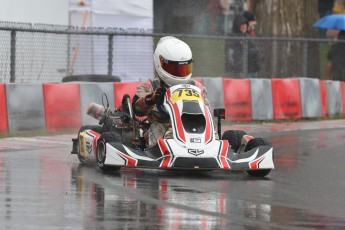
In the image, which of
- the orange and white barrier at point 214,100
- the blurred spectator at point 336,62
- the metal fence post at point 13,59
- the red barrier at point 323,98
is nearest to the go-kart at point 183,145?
the orange and white barrier at point 214,100

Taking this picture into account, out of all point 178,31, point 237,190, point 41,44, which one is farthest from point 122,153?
point 178,31

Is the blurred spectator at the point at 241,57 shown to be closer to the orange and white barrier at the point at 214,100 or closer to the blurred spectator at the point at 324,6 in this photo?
the orange and white barrier at the point at 214,100

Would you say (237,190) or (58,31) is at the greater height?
(58,31)

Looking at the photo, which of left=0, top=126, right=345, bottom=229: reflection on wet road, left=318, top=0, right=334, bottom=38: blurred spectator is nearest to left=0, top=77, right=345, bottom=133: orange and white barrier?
left=0, top=126, right=345, bottom=229: reflection on wet road

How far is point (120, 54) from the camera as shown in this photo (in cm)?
1934

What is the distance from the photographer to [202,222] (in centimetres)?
828

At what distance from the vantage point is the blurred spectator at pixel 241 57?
20.7 meters

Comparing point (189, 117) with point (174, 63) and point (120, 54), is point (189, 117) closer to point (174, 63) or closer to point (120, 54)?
point (174, 63)

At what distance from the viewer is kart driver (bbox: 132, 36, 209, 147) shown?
Answer: 11.7 m

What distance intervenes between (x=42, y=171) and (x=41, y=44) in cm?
669

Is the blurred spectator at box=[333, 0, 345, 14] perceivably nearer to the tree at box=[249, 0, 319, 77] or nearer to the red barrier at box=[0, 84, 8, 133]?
the tree at box=[249, 0, 319, 77]

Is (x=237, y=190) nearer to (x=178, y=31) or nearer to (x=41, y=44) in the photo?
(x=41, y=44)

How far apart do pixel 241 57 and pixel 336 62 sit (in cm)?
367

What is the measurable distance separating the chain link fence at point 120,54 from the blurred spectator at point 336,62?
21.6 inches
